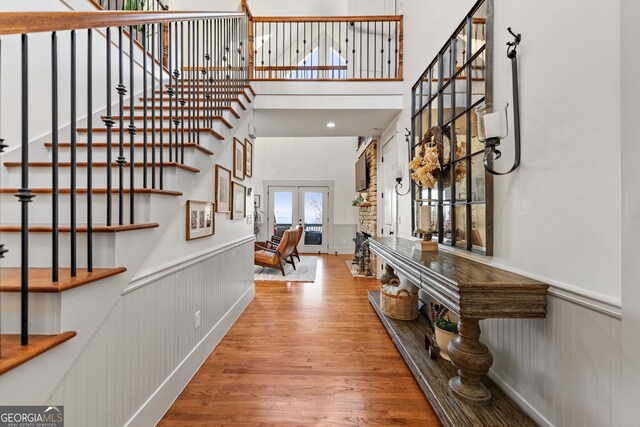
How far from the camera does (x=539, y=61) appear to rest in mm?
1369

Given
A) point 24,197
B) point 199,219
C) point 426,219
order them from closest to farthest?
point 24,197 < point 199,219 < point 426,219

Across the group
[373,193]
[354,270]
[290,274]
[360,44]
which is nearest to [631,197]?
[360,44]

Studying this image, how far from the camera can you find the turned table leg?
149 cm

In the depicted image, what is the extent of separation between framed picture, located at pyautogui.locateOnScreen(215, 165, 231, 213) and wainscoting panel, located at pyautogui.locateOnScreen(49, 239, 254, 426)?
0.43m

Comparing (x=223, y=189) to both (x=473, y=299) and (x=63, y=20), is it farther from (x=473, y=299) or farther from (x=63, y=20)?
(x=473, y=299)

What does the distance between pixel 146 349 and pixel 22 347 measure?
707 millimetres

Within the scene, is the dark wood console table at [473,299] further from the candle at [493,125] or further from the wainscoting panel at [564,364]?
the candle at [493,125]

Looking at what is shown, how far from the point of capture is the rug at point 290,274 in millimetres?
4848

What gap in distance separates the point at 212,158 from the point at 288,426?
6.11ft

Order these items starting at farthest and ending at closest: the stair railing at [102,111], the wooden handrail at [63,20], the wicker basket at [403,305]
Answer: the wicker basket at [403,305] → the stair railing at [102,111] → the wooden handrail at [63,20]

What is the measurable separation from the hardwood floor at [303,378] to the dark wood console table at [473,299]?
34 cm

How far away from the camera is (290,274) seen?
5.27 metres

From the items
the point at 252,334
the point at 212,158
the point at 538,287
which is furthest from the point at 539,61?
the point at 252,334

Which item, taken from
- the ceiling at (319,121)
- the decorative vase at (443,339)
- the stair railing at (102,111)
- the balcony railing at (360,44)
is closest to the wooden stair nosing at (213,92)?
the stair railing at (102,111)
